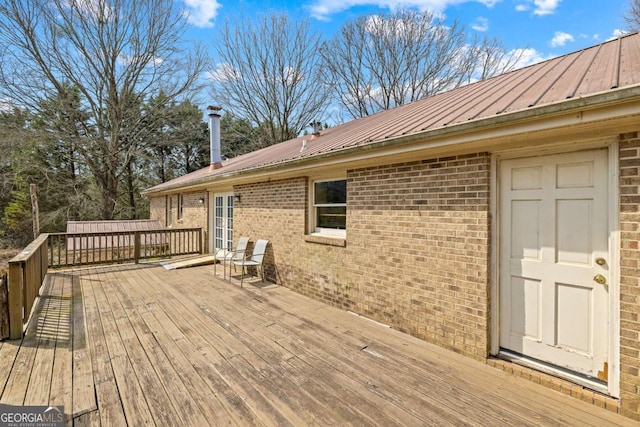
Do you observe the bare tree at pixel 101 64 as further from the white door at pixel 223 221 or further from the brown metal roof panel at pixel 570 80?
the brown metal roof panel at pixel 570 80

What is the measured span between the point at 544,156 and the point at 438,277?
1665 millimetres

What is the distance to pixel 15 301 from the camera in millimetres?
3750

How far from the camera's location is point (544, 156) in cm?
295

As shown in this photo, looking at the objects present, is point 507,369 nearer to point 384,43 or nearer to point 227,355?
point 227,355

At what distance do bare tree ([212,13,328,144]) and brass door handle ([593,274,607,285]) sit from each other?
18.7 meters

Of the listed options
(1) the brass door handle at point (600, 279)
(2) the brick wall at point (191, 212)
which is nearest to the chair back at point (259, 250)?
(2) the brick wall at point (191, 212)

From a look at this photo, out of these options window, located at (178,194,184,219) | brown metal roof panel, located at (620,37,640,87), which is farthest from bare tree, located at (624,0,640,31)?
window, located at (178,194,184,219)

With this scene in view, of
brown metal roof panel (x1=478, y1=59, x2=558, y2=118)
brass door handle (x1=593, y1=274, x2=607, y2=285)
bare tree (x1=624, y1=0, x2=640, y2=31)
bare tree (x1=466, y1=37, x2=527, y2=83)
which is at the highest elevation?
bare tree (x1=466, y1=37, x2=527, y2=83)

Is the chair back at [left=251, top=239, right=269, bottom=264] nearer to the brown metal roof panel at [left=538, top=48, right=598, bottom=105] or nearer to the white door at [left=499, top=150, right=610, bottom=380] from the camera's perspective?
the white door at [left=499, top=150, right=610, bottom=380]

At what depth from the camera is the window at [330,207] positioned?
5203mm

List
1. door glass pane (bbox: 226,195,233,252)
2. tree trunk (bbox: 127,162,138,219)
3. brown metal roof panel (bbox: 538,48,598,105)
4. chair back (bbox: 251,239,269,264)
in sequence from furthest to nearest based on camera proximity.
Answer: tree trunk (bbox: 127,162,138,219)
door glass pane (bbox: 226,195,233,252)
chair back (bbox: 251,239,269,264)
brown metal roof panel (bbox: 538,48,598,105)

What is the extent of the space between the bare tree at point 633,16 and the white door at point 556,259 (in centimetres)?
1354

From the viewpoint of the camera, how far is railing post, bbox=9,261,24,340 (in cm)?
372

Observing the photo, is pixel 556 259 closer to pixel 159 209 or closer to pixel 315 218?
pixel 315 218
